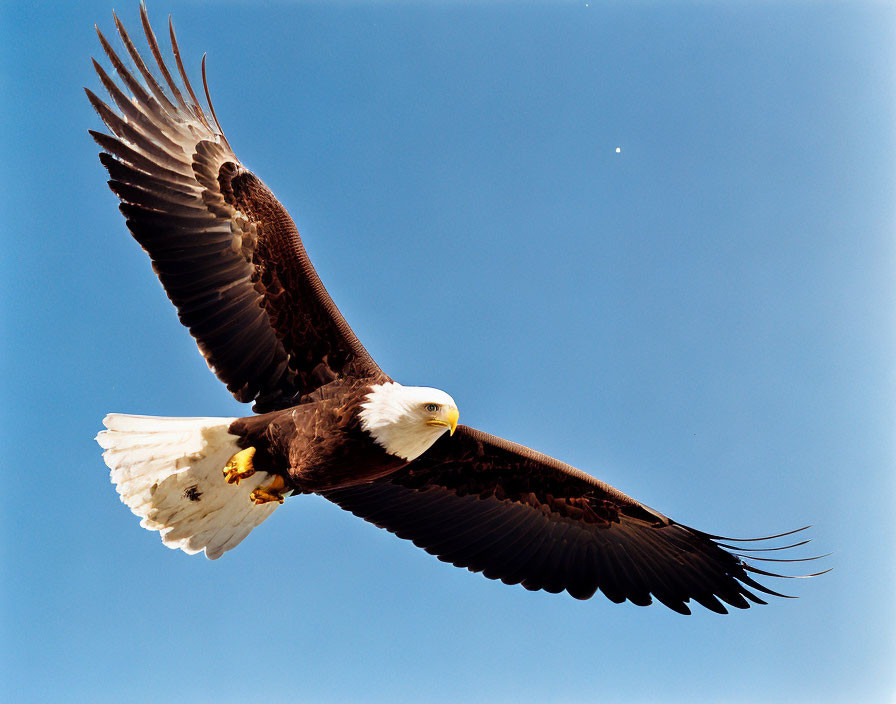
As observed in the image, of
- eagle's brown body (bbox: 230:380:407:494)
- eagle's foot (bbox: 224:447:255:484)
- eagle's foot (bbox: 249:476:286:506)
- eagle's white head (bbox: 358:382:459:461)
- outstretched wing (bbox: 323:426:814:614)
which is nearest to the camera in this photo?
eagle's white head (bbox: 358:382:459:461)

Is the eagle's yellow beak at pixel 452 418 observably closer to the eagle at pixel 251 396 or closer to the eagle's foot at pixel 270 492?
the eagle at pixel 251 396

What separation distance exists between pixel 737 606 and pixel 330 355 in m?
3.98

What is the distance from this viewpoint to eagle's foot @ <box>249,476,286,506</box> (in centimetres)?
746

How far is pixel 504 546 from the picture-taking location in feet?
27.4

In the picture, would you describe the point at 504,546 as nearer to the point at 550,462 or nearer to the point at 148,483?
the point at 550,462

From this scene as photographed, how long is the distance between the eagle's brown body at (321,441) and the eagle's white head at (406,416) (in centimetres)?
8

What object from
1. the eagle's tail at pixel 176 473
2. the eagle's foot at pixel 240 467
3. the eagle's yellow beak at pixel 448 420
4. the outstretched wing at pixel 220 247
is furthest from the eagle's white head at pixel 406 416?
the eagle's tail at pixel 176 473

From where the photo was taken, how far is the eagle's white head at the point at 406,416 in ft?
22.0

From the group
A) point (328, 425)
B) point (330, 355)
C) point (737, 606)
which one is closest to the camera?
point (328, 425)

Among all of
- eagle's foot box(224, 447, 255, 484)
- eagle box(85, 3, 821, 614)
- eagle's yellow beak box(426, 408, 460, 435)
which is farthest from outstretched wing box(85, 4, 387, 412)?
eagle's yellow beak box(426, 408, 460, 435)

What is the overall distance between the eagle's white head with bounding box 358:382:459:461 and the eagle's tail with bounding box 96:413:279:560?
125 centimetres

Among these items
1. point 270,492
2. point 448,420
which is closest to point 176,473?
point 270,492

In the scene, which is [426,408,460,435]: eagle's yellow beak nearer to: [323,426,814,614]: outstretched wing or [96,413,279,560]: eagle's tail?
[323,426,814,614]: outstretched wing

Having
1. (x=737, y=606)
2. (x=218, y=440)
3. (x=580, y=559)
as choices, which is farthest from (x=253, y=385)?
(x=737, y=606)
